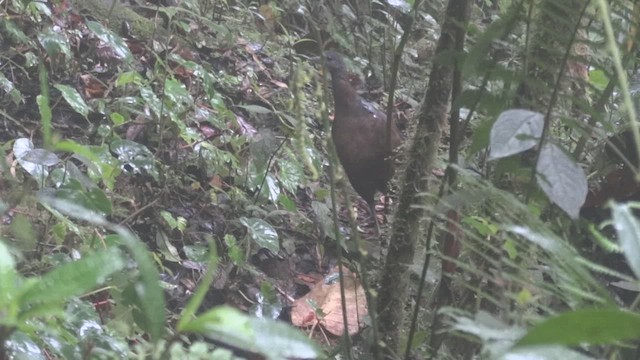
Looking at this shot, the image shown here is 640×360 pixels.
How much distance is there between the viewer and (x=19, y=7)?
10.5 ft

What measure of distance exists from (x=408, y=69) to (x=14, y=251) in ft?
10.7

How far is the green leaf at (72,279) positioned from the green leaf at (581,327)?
0.34m

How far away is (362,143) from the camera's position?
92.8 inches

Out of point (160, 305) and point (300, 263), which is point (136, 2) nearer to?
point (300, 263)

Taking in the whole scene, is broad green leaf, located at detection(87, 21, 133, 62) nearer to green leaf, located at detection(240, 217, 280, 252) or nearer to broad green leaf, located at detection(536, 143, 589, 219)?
green leaf, located at detection(240, 217, 280, 252)

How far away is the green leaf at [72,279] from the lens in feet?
2.05

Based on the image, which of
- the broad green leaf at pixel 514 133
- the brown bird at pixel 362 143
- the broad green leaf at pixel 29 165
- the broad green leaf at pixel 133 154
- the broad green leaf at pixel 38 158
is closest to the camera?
the broad green leaf at pixel 514 133

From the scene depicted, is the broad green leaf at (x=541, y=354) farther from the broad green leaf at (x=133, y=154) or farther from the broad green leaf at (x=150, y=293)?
the broad green leaf at (x=133, y=154)

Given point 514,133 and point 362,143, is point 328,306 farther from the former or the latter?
point 514,133

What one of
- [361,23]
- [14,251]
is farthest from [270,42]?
[14,251]

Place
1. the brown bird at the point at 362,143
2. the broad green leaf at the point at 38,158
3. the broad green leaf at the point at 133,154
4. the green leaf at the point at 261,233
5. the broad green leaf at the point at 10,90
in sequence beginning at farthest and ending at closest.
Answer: the broad green leaf at the point at 10,90
the green leaf at the point at 261,233
the broad green leaf at the point at 133,154
the brown bird at the point at 362,143
the broad green leaf at the point at 38,158

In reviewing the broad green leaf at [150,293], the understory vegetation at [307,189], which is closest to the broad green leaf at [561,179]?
the understory vegetation at [307,189]

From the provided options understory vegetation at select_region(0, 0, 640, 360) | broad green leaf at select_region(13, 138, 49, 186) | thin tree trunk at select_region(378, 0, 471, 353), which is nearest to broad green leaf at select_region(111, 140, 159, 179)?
understory vegetation at select_region(0, 0, 640, 360)

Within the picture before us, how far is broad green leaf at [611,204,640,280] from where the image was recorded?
Answer: 0.66m
